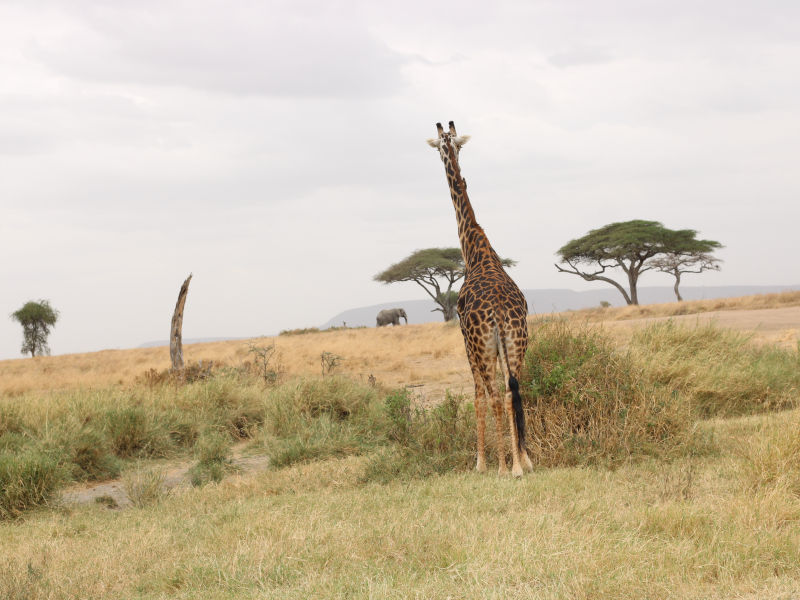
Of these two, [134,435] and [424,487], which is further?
[134,435]

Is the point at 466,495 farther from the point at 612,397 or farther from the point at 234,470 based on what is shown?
the point at 234,470

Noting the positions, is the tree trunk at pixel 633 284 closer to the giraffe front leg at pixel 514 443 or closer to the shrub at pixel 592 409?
the shrub at pixel 592 409

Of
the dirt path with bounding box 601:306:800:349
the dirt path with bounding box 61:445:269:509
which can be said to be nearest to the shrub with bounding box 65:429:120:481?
the dirt path with bounding box 61:445:269:509

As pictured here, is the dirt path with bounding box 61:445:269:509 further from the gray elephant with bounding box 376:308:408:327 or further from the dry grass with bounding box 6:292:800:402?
the gray elephant with bounding box 376:308:408:327

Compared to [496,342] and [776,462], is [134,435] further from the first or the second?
[776,462]

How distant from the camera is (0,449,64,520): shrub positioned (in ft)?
22.0

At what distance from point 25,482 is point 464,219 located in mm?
5249

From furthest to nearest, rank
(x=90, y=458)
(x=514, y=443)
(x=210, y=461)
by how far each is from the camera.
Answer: (x=90, y=458) < (x=210, y=461) < (x=514, y=443)

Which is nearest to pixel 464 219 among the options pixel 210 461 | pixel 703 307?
pixel 210 461

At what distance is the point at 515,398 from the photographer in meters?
6.01

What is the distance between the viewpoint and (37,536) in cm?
573

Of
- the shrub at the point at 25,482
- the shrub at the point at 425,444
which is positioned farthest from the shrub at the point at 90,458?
the shrub at the point at 425,444

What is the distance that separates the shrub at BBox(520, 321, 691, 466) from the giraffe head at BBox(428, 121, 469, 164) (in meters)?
2.43

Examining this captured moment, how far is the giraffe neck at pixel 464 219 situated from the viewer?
24.2 ft
